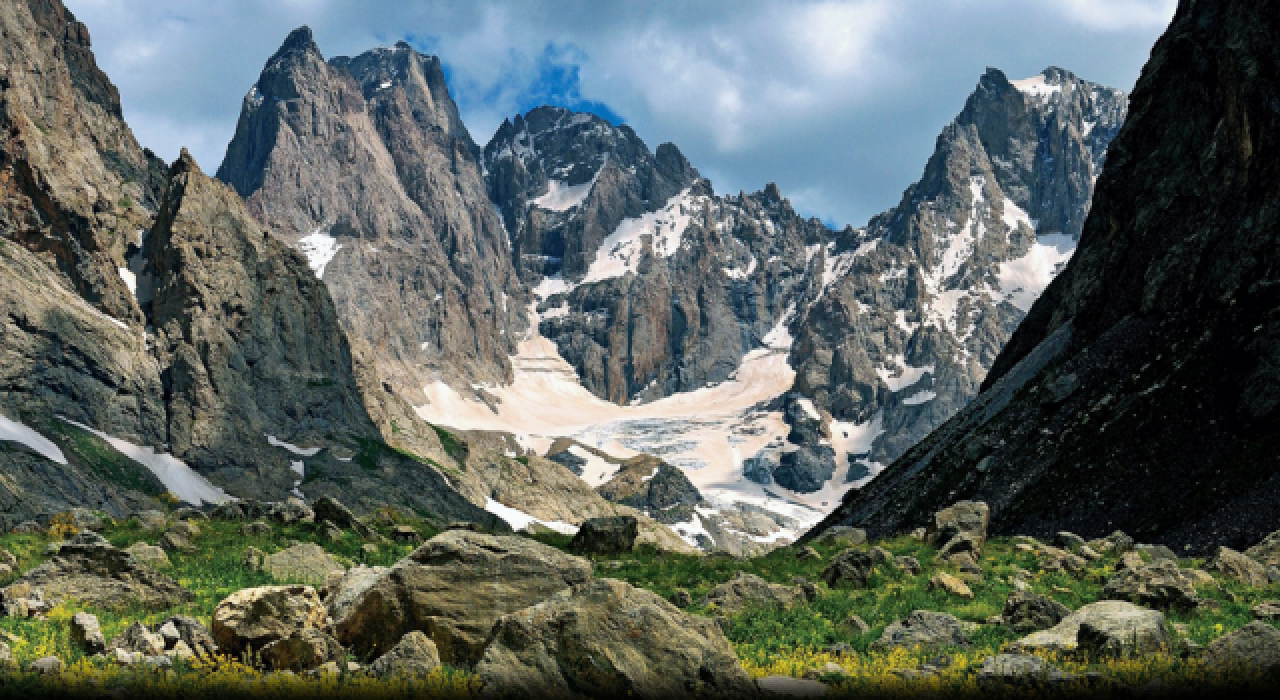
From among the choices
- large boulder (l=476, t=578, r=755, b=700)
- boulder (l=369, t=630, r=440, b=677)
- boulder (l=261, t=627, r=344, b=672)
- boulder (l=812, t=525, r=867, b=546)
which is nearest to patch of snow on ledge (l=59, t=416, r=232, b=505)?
boulder (l=812, t=525, r=867, b=546)

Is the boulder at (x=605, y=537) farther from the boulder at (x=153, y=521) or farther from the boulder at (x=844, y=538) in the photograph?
the boulder at (x=153, y=521)

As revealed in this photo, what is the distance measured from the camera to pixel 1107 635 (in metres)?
16.6

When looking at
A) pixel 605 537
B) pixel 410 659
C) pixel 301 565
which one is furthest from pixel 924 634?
pixel 605 537

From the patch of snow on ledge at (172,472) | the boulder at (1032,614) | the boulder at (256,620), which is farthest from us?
the patch of snow on ledge at (172,472)

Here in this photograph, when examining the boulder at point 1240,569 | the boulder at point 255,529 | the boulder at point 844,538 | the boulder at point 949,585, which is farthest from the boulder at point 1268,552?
the boulder at point 844,538

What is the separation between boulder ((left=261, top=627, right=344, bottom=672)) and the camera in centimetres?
1543

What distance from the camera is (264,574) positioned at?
2688 centimetres

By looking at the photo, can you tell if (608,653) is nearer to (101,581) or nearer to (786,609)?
(786,609)

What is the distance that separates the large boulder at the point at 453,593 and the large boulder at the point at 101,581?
7.60 m

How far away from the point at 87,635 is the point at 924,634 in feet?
56.7

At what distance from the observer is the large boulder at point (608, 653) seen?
13.1 meters

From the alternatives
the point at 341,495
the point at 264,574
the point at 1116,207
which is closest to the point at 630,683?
the point at 264,574

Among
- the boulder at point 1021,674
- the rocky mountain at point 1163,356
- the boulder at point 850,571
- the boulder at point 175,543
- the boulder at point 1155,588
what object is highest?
the rocky mountain at point 1163,356

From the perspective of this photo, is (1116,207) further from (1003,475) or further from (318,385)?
(318,385)
